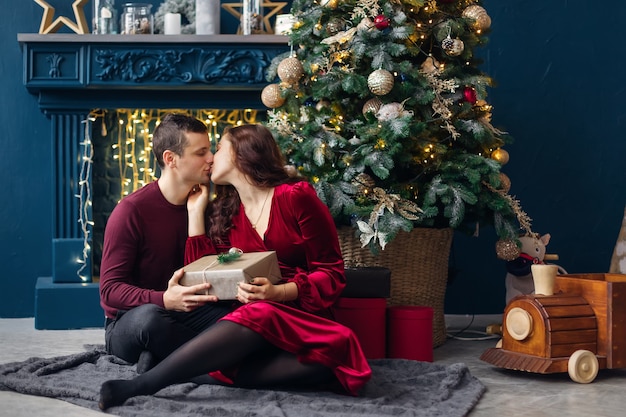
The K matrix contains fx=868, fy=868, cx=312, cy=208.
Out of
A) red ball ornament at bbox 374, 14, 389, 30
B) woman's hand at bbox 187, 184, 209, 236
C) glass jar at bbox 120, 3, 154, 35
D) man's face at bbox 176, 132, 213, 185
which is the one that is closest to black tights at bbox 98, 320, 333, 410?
woman's hand at bbox 187, 184, 209, 236

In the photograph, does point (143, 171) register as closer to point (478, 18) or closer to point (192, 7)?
point (192, 7)

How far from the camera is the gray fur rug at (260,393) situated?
246 centimetres

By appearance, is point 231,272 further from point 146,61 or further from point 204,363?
point 146,61

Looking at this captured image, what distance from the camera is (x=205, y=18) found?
14.0 feet

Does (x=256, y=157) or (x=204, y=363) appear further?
(x=256, y=157)

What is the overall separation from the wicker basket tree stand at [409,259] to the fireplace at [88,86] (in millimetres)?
1090

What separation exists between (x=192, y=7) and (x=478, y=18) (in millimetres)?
1500

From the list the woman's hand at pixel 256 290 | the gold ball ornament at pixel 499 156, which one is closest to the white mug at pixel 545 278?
the gold ball ornament at pixel 499 156

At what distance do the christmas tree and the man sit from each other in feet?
2.18

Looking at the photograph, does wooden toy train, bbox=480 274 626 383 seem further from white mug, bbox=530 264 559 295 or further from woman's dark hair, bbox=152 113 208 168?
woman's dark hair, bbox=152 113 208 168

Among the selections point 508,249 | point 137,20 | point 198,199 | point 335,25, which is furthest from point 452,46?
point 137,20

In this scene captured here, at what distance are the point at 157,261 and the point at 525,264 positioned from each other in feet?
5.65

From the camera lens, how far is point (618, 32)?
Answer: 4.54 m

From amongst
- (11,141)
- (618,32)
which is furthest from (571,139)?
(11,141)
